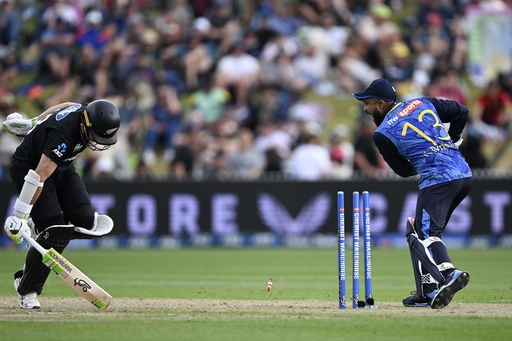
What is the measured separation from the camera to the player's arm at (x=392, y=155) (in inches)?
332

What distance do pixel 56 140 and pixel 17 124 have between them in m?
0.98

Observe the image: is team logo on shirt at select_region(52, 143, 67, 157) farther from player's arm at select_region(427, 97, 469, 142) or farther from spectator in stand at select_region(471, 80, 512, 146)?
spectator in stand at select_region(471, 80, 512, 146)

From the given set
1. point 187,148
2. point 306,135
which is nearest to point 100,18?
point 187,148

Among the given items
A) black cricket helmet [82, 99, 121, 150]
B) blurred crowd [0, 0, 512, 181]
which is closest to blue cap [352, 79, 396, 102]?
black cricket helmet [82, 99, 121, 150]

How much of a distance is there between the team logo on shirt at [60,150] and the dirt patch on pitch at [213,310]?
1.50m

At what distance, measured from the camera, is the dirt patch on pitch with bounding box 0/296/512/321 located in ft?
25.9

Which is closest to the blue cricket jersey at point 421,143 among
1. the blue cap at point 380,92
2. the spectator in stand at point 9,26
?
the blue cap at point 380,92

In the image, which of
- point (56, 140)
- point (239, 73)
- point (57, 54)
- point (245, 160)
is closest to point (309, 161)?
point (245, 160)

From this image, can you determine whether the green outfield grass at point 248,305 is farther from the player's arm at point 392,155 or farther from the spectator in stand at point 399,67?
the spectator in stand at point 399,67

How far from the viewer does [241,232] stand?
61.3ft

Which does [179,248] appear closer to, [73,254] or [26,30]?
[73,254]

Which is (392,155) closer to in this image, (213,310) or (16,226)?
(213,310)

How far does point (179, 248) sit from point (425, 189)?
1089cm

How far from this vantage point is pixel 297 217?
18469 mm
